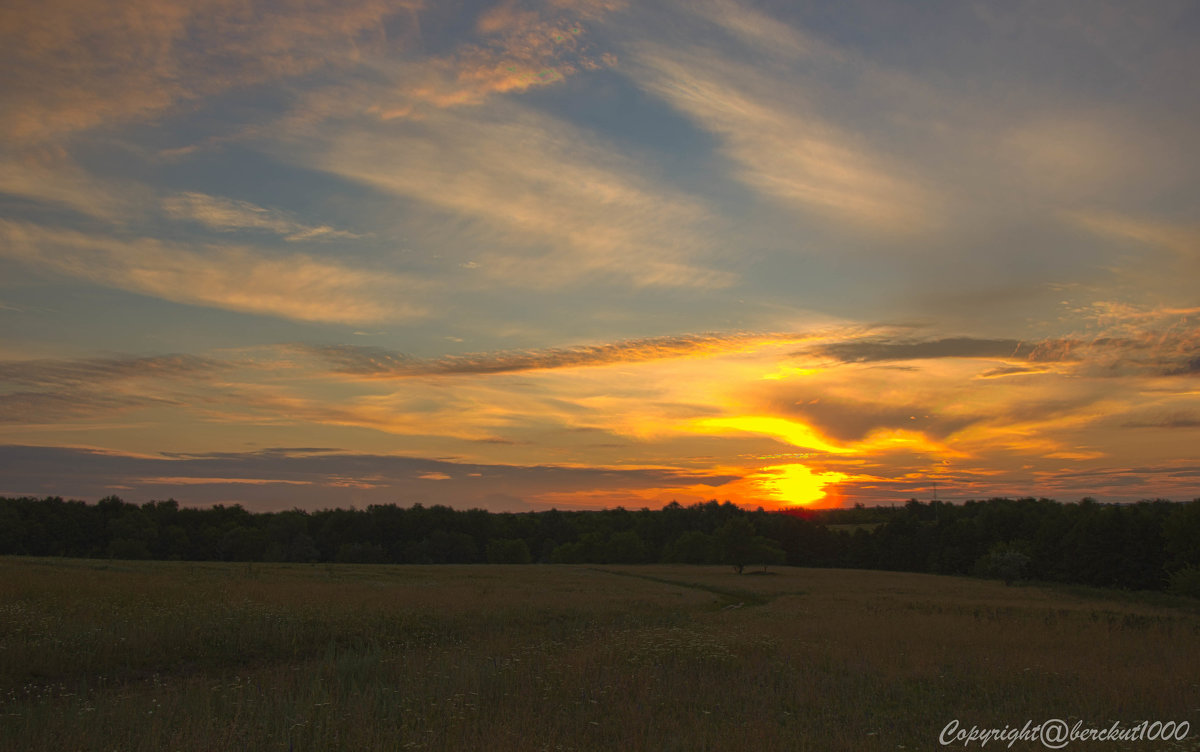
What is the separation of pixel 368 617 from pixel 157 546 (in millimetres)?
91748

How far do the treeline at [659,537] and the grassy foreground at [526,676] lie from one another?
159ft

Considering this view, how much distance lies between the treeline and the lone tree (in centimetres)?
16

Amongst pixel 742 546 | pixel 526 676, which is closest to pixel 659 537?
pixel 742 546

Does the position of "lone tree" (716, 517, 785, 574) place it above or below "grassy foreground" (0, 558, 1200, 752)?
below

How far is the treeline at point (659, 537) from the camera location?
66438 mm

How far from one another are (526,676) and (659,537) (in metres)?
117

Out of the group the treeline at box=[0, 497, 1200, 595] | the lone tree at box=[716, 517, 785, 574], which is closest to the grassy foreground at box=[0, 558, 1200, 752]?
the treeline at box=[0, 497, 1200, 595]

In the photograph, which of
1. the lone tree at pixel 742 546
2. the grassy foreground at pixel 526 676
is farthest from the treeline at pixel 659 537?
the grassy foreground at pixel 526 676

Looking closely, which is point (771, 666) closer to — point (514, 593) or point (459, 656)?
point (459, 656)

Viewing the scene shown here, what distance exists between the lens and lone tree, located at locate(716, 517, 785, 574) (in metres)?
77.9

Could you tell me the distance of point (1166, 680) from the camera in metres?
12.9

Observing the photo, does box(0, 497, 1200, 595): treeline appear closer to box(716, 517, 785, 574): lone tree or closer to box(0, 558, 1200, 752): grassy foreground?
box(716, 517, 785, 574): lone tree

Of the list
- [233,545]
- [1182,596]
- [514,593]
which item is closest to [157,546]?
[233,545]

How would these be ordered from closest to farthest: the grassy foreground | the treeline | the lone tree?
1. the grassy foreground
2. the treeline
3. the lone tree
